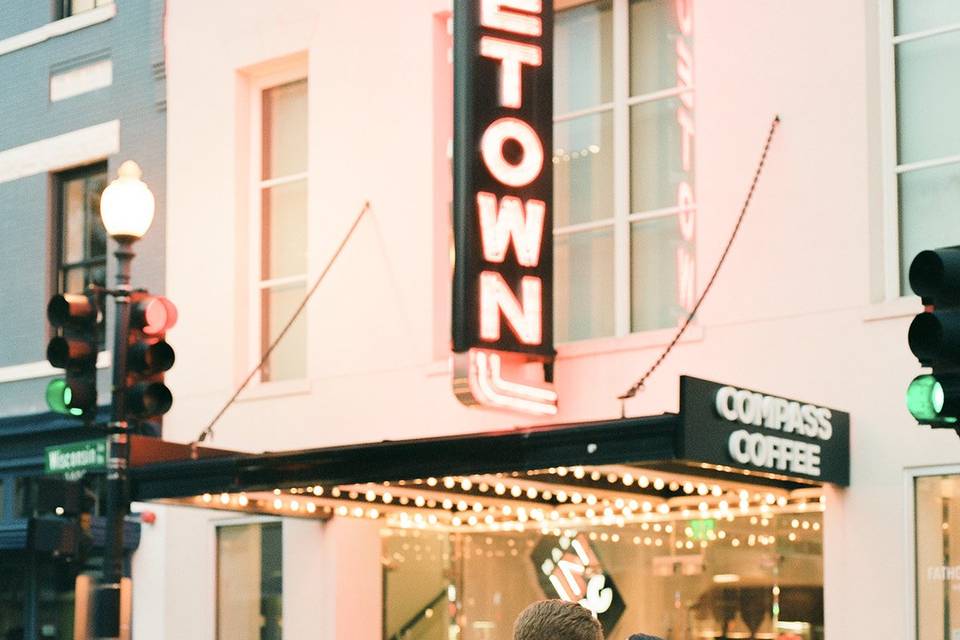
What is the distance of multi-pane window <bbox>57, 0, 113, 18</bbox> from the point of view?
66.7 ft

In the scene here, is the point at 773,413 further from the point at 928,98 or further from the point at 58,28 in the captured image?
the point at 58,28

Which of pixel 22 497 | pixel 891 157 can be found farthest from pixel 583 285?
pixel 22 497

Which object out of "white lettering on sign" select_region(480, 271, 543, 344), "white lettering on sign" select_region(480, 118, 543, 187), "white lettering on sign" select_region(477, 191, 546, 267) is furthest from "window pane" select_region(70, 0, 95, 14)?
"white lettering on sign" select_region(480, 271, 543, 344)

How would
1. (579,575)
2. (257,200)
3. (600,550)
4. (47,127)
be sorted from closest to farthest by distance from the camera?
(600,550) → (579,575) → (257,200) → (47,127)

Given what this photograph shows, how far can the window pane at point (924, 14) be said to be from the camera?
13.1 m

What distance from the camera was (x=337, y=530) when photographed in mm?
16594

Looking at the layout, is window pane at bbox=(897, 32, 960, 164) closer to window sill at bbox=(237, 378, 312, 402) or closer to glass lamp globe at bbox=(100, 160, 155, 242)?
glass lamp globe at bbox=(100, 160, 155, 242)

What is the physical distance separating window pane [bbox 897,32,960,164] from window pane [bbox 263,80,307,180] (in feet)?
21.2

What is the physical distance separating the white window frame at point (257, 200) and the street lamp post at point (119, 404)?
404 centimetres

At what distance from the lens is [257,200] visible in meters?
17.9

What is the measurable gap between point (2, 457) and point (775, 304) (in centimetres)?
1006

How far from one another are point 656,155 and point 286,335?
4.48 metres

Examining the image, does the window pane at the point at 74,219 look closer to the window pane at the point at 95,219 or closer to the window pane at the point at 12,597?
the window pane at the point at 95,219

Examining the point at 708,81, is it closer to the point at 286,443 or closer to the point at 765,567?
the point at 765,567
